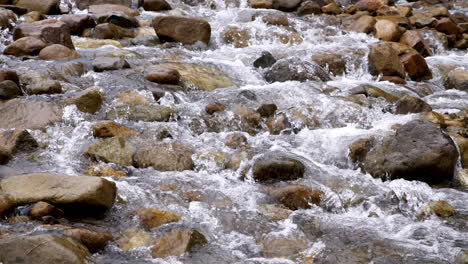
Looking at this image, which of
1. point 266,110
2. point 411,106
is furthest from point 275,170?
point 411,106

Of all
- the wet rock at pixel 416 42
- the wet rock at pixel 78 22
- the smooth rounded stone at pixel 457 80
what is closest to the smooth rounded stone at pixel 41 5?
the wet rock at pixel 78 22

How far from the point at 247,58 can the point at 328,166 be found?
3.98 meters

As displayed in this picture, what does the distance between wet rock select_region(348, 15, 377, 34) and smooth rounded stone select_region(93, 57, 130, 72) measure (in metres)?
5.62

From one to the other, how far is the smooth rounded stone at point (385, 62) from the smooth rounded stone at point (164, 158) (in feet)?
14.7

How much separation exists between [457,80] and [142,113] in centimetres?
531

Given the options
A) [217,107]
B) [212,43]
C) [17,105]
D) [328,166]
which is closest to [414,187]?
[328,166]

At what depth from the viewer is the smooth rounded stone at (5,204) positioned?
14.8 ft

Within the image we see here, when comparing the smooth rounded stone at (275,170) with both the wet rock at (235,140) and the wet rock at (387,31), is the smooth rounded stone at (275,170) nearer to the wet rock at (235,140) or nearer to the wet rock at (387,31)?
the wet rock at (235,140)

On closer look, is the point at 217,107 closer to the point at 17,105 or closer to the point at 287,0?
the point at 17,105

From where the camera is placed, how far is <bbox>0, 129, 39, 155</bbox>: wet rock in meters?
5.87

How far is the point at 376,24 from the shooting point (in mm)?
11844

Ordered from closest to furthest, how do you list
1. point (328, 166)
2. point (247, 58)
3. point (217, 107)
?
point (328, 166) → point (217, 107) → point (247, 58)

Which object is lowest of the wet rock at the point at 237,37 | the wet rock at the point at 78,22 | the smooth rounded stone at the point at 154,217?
the wet rock at the point at 237,37

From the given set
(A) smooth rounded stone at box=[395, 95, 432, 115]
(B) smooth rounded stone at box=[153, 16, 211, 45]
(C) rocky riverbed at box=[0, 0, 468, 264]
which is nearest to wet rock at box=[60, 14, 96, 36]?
(C) rocky riverbed at box=[0, 0, 468, 264]
